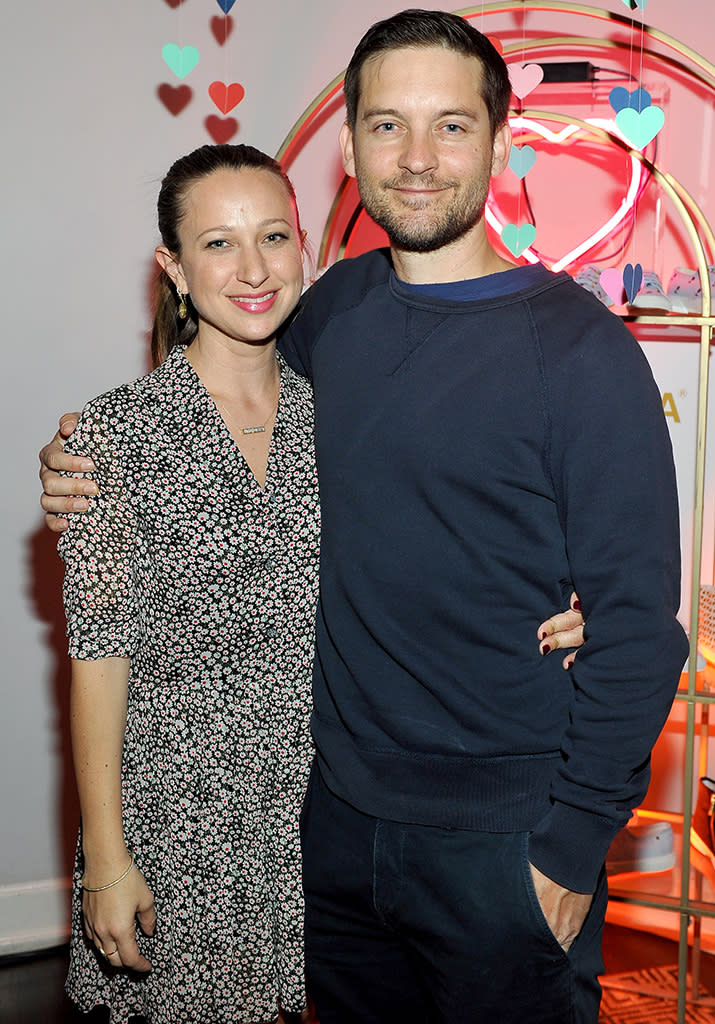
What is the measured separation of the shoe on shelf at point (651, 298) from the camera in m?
2.23

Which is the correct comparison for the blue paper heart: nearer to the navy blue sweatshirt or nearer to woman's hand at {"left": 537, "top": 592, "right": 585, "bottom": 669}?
the navy blue sweatshirt

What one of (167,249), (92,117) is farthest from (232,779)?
(92,117)

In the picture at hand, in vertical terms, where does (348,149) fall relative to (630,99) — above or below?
below

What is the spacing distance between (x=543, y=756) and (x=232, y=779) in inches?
18.3

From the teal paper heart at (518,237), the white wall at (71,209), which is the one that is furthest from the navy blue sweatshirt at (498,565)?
the white wall at (71,209)

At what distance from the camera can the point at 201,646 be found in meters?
1.56

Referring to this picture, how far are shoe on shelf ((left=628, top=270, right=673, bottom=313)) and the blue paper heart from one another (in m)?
0.03

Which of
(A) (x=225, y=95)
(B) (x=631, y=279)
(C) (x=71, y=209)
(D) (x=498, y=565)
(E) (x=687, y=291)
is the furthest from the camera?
(C) (x=71, y=209)

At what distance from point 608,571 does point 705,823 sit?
1.46 m

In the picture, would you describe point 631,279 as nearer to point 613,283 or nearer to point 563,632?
point 613,283

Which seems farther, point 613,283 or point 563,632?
point 613,283

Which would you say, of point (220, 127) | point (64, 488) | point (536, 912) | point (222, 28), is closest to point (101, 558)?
point (64, 488)

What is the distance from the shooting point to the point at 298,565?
1623mm

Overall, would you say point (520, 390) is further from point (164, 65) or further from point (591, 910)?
point (164, 65)
